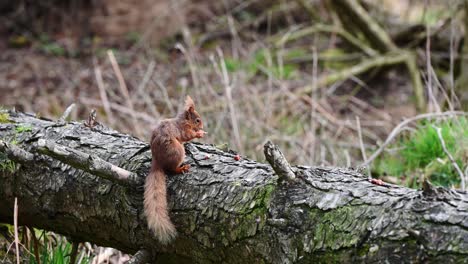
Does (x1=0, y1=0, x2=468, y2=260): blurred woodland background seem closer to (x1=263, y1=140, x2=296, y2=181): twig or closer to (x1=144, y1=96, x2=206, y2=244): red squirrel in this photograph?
(x1=144, y1=96, x2=206, y2=244): red squirrel

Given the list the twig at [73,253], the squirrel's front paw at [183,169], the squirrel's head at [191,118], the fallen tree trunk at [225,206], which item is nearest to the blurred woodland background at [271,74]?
the squirrel's head at [191,118]

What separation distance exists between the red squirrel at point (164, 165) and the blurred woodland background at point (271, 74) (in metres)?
0.19

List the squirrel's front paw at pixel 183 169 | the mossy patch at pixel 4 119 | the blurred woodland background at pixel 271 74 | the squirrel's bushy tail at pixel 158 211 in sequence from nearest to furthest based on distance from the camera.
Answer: the squirrel's bushy tail at pixel 158 211 < the squirrel's front paw at pixel 183 169 < the mossy patch at pixel 4 119 < the blurred woodland background at pixel 271 74

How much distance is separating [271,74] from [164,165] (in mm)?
3130

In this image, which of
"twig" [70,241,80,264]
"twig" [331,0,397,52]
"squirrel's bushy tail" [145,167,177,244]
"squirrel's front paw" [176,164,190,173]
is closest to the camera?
"squirrel's bushy tail" [145,167,177,244]

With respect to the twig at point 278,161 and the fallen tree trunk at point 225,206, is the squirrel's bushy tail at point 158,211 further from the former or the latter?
the twig at point 278,161

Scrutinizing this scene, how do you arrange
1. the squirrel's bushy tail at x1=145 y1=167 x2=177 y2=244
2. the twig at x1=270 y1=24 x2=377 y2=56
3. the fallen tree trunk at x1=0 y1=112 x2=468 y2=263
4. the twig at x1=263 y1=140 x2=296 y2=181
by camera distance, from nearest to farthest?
1. the fallen tree trunk at x1=0 y1=112 x2=468 y2=263
2. the twig at x1=263 y1=140 x2=296 y2=181
3. the squirrel's bushy tail at x1=145 y1=167 x2=177 y2=244
4. the twig at x1=270 y1=24 x2=377 y2=56

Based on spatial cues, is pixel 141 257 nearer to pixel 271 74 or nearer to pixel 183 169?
pixel 183 169

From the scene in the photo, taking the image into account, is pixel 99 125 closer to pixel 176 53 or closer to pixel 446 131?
pixel 446 131

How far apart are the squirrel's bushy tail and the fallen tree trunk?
0.04 m

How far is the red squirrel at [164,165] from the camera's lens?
2.31 meters

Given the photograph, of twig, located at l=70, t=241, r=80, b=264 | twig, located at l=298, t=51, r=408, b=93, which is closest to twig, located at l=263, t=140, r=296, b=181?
twig, located at l=70, t=241, r=80, b=264

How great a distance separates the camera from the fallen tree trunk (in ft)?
6.26

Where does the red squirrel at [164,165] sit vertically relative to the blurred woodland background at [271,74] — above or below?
below
